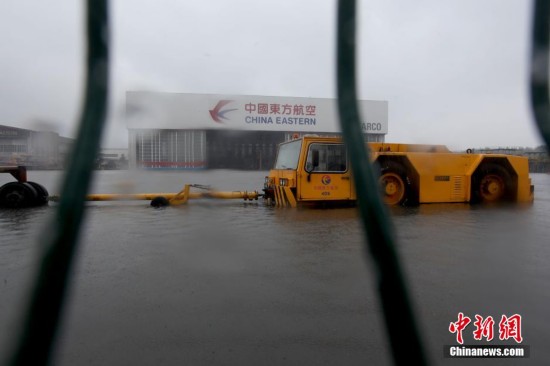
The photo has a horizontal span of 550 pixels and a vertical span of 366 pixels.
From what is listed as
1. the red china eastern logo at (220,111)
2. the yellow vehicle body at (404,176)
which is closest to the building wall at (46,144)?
the red china eastern logo at (220,111)

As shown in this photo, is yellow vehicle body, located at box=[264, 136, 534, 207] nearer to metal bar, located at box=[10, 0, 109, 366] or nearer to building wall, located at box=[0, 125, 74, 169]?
building wall, located at box=[0, 125, 74, 169]

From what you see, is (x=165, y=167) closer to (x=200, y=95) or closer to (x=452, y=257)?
(x=200, y=95)

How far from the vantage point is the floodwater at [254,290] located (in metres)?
2.01

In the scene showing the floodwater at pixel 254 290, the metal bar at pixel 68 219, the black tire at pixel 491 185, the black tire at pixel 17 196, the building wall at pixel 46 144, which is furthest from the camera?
the black tire at pixel 491 185

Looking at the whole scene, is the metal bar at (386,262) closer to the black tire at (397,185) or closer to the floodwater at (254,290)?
the floodwater at (254,290)

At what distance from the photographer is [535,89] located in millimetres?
833

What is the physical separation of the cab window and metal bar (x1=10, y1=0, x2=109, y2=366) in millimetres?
6923

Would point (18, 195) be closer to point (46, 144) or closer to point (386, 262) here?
point (46, 144)

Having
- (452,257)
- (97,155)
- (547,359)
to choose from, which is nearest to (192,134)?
(97,155)

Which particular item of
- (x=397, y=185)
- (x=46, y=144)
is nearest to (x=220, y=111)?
(x=46, y=144)

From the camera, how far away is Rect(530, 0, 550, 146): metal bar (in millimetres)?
793

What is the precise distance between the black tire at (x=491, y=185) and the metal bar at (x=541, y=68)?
28.8 feet

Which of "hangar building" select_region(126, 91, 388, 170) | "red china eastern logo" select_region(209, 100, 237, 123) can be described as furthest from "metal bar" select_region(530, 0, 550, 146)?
"red china eastern logo" select_region(209, 100, 237, 123)

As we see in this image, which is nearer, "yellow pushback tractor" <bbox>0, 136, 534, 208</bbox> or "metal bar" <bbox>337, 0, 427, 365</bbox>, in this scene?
"metal bar" <bbox>337, 0, 427, 365</bbox>
